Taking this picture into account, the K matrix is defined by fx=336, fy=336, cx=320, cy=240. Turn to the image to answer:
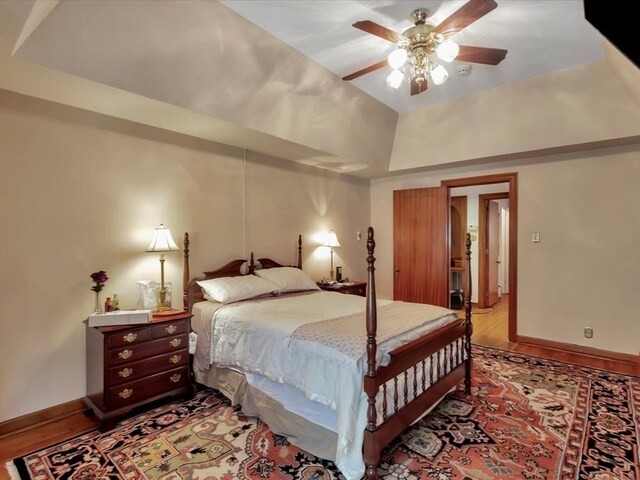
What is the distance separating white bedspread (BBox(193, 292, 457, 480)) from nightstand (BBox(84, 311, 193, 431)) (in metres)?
0.24

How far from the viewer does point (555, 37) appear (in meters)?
2.79

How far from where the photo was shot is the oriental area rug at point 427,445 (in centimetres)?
194

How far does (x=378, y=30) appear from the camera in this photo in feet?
7.20

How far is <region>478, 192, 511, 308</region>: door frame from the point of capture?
6543mm

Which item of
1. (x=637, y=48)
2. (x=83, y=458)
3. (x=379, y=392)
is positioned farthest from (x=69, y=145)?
(x=637, y=48)

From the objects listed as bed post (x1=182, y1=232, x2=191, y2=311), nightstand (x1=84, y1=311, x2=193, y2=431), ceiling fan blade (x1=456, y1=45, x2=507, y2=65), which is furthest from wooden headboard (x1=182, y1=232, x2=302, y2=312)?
ceiling fan blade (x1=456, y1=45, x2=507, y2=65)

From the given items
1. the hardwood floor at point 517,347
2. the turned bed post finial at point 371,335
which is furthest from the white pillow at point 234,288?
the hardwood floor at point 517,347

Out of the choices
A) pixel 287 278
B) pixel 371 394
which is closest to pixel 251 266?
pixel 287 278

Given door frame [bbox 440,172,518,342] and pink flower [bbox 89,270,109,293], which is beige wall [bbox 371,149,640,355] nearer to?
door frame [bbox 440,172,518,342]

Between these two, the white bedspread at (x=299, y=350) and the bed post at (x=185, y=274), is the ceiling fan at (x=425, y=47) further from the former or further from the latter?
the bed post at (x=185, y=274)

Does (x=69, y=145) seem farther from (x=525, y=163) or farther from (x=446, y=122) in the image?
(x=525, y=163)

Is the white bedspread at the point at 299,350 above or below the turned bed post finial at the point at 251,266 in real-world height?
below

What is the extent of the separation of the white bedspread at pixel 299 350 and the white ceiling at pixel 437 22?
7.41 feet

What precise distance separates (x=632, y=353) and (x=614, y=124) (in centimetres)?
243
